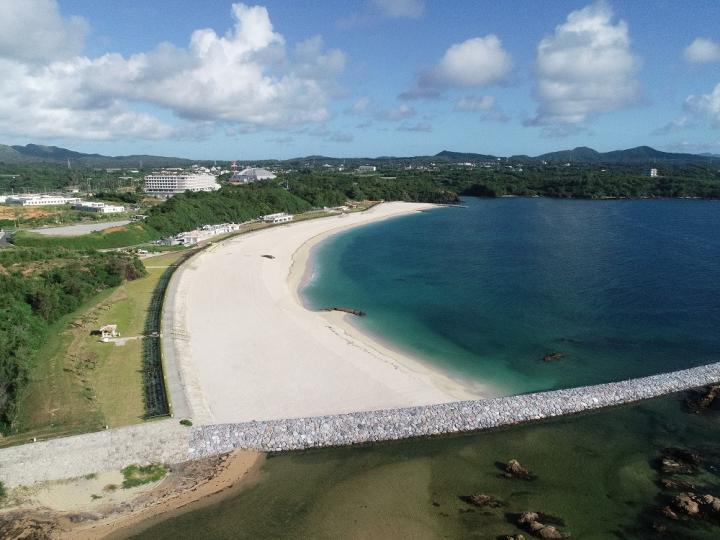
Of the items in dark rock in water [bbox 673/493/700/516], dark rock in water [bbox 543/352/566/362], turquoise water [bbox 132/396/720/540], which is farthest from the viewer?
dark rock in water [bbox 543/352/566/362]

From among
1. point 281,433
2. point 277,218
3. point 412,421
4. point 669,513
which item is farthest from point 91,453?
point 277,218

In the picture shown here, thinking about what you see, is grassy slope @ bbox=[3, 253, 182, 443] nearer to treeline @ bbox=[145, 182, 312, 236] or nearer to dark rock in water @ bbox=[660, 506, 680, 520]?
dark rock in water @ bbox=[660, 506, 680, 520]

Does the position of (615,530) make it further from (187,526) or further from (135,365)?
(135,365)

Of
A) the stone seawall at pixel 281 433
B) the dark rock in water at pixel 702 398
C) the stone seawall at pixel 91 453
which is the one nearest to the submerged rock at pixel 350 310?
the stone seawall at pixel 281 433

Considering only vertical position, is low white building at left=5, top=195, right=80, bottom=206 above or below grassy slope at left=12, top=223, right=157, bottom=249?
above

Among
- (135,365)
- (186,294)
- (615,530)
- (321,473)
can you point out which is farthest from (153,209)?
(615,530)

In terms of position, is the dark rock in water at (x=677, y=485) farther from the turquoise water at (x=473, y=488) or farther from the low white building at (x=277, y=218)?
the low white building at (x=277, y=218)

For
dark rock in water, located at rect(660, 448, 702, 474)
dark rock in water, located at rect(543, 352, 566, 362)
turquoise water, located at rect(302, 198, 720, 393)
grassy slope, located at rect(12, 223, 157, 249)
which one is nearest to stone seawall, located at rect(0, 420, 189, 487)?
turquoise water, located at rect(302, 198, 720, 393)

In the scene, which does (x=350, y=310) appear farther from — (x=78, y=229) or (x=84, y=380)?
(x=78, y=229)
